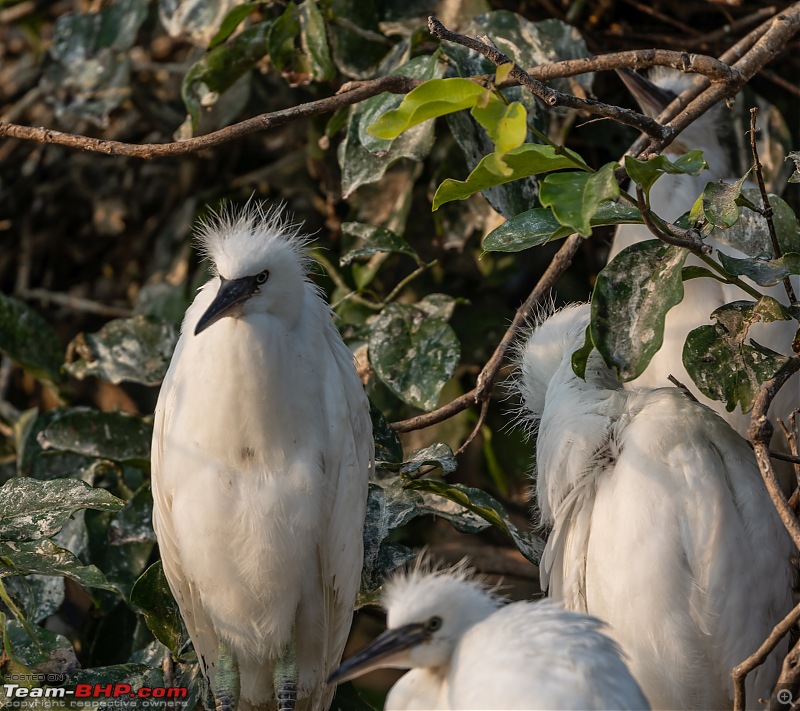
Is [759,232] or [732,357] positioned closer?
[732,357]

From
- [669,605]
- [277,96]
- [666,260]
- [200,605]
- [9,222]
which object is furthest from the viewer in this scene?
[9,222]

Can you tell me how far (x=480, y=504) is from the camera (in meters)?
1.88

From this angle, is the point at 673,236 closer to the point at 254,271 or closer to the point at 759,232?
the point at 759,232

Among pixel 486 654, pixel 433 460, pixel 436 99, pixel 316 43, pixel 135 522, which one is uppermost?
pixel 316 43

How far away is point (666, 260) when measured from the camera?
1534 mm

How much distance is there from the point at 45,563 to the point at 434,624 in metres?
0.66

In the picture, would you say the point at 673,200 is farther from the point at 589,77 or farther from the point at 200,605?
the point at 200,605

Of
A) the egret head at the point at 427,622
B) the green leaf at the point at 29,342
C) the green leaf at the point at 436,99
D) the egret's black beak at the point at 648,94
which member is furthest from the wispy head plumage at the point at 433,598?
the green leaf at the point at 29,342

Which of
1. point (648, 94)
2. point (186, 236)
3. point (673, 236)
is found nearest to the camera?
point (673, 236)

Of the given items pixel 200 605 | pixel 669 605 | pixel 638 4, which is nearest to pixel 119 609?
pixel 200 605

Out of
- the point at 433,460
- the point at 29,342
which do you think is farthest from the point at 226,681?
the point at 29,342

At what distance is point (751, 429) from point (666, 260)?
0.94ft

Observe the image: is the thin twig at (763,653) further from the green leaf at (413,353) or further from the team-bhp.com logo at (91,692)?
the team-bhp.com logo at (91,692)

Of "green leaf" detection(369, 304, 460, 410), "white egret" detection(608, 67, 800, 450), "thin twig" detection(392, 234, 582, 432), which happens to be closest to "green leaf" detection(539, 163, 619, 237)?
"white egret" detection(608, 67, 800, 450)
